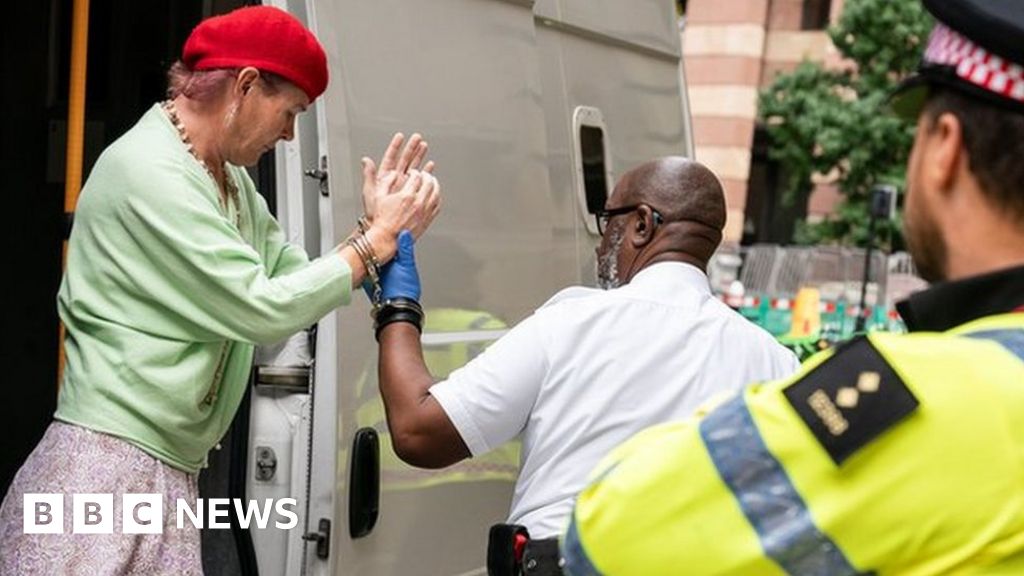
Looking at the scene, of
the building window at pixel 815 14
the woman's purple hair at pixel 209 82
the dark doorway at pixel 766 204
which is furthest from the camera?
the dark doorway at pixel 766 204

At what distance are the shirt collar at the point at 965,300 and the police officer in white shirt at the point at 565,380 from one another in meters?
1.32

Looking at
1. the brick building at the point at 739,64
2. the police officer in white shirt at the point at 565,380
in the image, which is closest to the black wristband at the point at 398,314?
the police officer in white shirt at the point at 565,380

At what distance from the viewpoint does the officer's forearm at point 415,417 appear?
260 cm

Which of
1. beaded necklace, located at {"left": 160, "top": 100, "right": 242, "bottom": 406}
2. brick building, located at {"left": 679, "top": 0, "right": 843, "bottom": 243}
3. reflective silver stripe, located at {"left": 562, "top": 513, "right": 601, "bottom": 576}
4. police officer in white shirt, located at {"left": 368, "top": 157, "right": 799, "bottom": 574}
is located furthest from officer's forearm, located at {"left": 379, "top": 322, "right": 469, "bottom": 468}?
brick building, located at {"left": 679, "top": 0, "right": 843, "bottom": 243}

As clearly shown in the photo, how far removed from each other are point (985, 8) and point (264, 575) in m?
2.26

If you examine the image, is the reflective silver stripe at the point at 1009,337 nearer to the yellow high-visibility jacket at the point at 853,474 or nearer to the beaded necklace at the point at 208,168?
the yellow high-visibility jacket at the point at 853,474

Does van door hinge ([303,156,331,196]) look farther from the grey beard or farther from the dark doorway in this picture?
the dark doorway

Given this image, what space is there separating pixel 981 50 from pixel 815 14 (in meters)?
29.7

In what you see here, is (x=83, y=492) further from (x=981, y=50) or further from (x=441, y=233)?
(x=981, y=50)

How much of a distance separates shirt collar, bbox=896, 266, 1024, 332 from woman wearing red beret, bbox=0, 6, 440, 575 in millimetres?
1599

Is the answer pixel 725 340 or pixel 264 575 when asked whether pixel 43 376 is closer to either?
pixel 264 575

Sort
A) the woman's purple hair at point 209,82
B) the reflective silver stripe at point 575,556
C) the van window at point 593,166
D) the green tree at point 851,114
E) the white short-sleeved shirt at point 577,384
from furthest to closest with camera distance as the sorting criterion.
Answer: the green tree at point 851,114 → the van window at point 593,166 → the woman's purple hair at point 209,82 → the white short-sleeved shirt at point 577,384 → the reflective silver stripe at point 575,556

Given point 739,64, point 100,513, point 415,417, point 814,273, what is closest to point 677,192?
point 415,417

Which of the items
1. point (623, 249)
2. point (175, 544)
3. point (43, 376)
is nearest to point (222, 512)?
point (175, 544)
